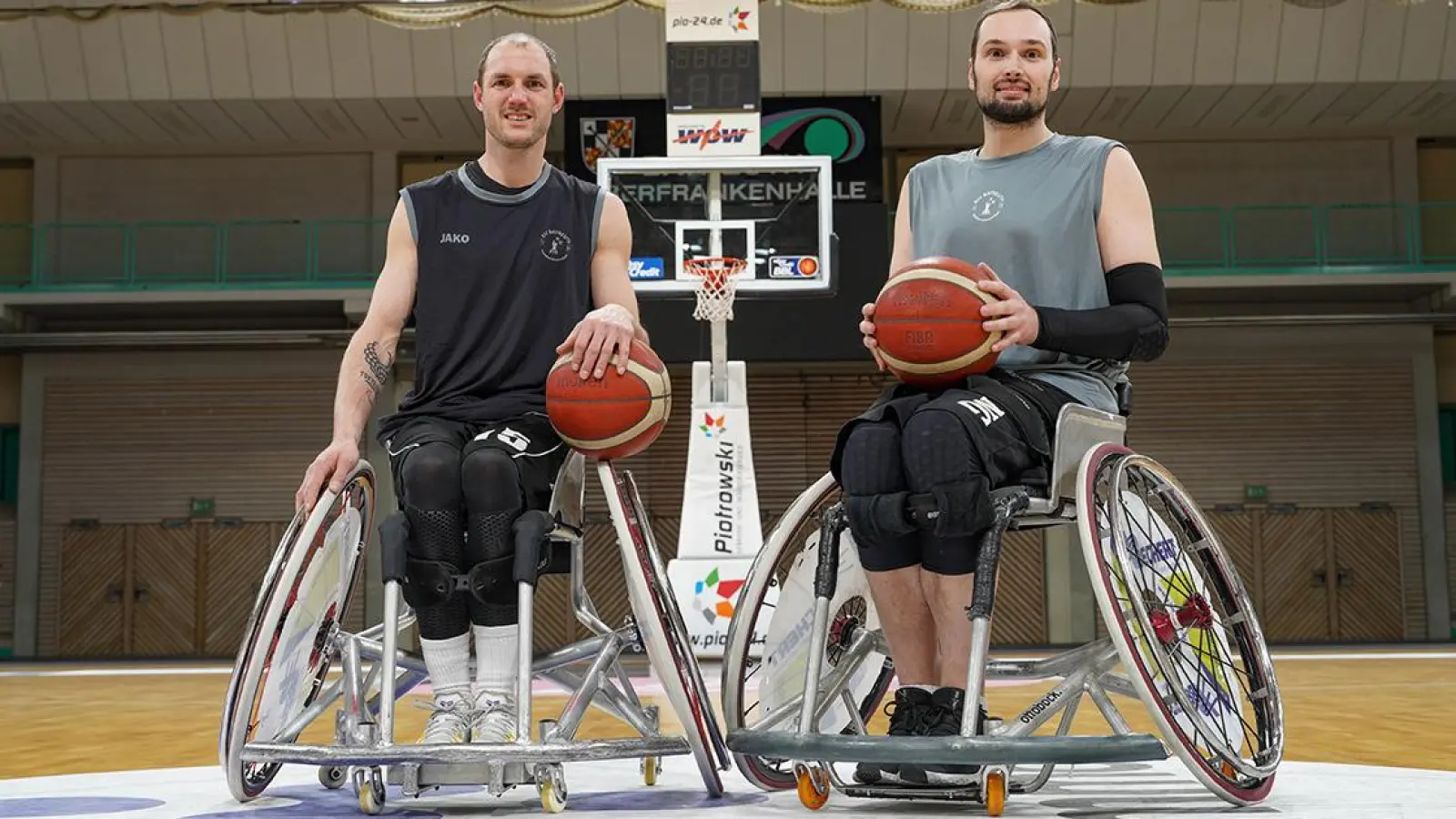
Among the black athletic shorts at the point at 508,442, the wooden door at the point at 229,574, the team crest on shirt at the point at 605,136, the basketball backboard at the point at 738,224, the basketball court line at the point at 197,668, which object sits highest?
the team crest on shirt at the point at 605,136

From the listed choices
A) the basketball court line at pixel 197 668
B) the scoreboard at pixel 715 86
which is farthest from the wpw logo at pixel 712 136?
the basketball court line at pixel 197 668

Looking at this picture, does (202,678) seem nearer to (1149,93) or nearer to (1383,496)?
(1149,93)

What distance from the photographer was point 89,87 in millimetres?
18375

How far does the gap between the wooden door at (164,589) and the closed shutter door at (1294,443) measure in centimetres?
1291

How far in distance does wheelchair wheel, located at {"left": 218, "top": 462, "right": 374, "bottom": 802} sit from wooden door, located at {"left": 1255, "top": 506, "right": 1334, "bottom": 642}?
714 inches

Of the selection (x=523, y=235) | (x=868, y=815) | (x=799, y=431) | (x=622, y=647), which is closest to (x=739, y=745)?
(x=868, y=815)

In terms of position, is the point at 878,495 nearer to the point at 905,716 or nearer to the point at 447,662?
the point at 905,716

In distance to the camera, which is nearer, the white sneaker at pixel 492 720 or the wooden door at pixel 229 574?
the white sneaker at pixel 492 720

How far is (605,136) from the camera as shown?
1816cm

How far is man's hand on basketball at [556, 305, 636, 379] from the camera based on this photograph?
3.12m

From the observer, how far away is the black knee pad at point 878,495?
2854 millimetres

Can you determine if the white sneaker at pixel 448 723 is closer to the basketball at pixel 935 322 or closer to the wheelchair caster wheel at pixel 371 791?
the wheelchair caster wheel at pixel 371 791

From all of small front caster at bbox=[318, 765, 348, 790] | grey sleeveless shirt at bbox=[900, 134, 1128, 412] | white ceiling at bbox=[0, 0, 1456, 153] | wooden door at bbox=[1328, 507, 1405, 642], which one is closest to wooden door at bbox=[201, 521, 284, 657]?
white ceiling at bbox=[0, 0, 1456, 153]

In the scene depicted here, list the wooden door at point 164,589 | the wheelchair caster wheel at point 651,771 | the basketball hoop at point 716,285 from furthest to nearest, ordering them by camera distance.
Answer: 1. the wooden door at point 164,589
2. the basketball hoop at point 716,285
3. the wheelchair caster wheel at point 651,771
